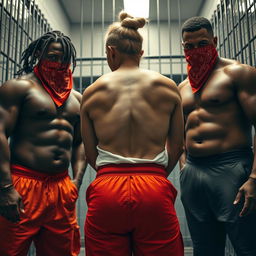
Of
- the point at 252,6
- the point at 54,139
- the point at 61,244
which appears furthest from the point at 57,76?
the point at 252,6

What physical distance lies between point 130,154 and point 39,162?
87 centimetres

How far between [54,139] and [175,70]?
5099mm

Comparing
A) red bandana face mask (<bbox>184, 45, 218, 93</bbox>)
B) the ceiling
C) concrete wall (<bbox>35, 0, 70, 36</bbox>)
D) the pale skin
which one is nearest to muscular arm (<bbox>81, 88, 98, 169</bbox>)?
the pale skin

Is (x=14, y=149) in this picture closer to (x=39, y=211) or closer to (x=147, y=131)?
(x=39, y=211)

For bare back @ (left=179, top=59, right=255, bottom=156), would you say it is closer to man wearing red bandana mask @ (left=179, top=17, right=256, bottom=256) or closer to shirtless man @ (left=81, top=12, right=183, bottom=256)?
man wearing red bandana mask @ (left=179, top=17, right=256, bottom=256)

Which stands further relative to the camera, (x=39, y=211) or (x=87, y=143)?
(x=39, y=211)

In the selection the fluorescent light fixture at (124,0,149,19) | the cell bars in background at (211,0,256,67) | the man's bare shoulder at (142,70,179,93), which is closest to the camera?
the man's bare shoulder at (142,70,179,93)

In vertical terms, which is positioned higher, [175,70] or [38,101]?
[175,70]

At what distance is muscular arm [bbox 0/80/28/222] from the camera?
6.09 feet

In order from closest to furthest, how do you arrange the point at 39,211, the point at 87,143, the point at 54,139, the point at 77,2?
the point at 87,143 < the point at 39,211 < the point at 54,139 < the point at 77,2

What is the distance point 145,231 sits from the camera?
1384mm

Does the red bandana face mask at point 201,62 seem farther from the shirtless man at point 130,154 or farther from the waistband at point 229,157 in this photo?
the shirtless man at point 130,154

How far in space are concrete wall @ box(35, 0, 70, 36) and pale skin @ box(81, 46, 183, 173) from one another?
404 centimetres

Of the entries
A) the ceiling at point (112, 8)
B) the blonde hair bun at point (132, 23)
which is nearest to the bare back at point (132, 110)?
the blonde hair bun at point (132, 23)
